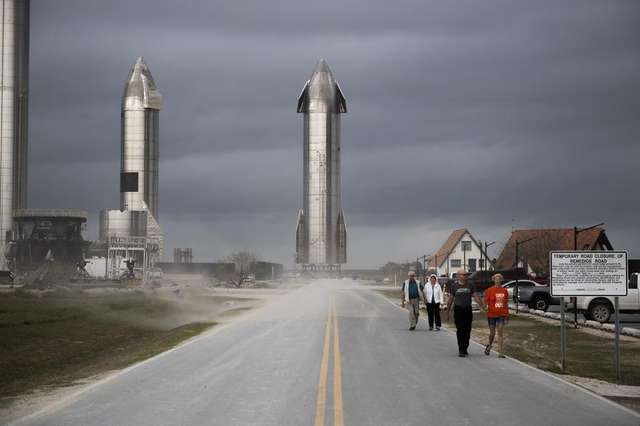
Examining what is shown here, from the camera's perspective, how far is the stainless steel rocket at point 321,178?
413 feet

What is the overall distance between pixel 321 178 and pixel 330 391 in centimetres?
11329

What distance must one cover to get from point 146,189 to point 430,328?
3924 inches

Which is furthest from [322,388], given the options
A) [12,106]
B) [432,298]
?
[12,106]

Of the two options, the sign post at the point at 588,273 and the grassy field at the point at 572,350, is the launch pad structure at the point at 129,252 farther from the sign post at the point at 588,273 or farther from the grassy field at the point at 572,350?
the sign post at the point at 588,273

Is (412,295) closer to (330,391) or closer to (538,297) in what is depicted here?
(330,391)

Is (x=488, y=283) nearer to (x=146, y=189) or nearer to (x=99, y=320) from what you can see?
(x=99, y=320)

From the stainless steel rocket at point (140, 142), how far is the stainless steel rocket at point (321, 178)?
21064 mm

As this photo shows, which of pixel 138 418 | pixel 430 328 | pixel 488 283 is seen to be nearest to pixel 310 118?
pixel 488 283

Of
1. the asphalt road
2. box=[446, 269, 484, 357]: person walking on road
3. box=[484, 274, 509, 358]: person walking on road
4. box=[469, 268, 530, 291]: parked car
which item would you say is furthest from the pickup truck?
box=[469, 268, 530, 291]: parked car

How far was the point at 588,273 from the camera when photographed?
19.9 m

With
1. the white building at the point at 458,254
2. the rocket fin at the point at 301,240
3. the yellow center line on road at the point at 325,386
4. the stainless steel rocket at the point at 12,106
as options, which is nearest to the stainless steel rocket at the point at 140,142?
the stainless steel rocket at the point at 12,106

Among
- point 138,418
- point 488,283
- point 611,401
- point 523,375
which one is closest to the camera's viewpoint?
point 138,418

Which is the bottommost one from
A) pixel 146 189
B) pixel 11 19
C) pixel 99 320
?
pixel 99 320

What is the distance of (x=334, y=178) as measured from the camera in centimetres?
12975
